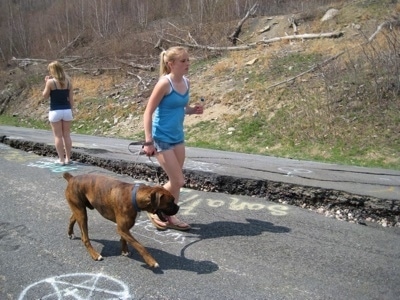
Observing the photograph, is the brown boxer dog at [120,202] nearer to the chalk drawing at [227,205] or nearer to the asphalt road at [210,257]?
the asphalt road at [210,257]

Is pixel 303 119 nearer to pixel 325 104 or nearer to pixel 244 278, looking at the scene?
pixel 325 104

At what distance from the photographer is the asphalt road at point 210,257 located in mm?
3135

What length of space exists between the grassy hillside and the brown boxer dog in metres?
7.03

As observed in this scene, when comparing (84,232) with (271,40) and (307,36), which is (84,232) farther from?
(271,40)

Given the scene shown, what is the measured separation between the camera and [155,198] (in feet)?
11.2

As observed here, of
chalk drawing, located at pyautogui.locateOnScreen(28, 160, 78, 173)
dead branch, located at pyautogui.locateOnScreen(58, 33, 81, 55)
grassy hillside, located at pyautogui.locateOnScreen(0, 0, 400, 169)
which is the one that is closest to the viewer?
chalk drawing, located at pyautogui.locateOnScreen(28, 160, 78, 173)

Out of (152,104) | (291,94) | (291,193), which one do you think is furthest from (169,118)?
(291,94)

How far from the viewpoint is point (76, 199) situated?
12.3 feet

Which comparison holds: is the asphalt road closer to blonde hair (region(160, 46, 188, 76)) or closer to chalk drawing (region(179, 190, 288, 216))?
chalk drawing (region(179, 190, 288, 216))

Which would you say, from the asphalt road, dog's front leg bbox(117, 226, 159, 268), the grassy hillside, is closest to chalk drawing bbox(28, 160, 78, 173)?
the asphalt road

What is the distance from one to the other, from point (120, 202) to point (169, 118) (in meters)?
1.00

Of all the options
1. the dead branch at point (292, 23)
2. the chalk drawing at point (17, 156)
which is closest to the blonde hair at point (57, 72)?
the chalk drawing at point (17, 156)

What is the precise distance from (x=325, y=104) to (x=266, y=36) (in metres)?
9.64

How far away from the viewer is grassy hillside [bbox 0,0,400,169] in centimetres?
1106
